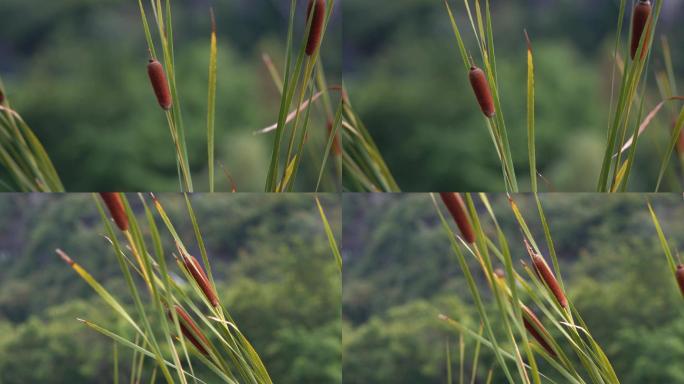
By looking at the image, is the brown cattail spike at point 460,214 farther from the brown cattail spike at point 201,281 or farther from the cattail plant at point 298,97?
the brown cattail spike at point 201,281

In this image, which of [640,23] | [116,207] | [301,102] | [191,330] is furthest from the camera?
[301,102]

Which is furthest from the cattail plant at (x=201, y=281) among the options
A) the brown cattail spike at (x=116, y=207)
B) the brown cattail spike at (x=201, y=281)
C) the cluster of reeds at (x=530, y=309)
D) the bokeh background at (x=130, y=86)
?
the cluster of reeds at (x=530, y=309)

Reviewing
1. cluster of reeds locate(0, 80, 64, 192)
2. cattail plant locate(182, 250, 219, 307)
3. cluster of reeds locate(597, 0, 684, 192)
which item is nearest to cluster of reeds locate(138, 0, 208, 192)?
cattail plant locate(182, 250, 219, 307)

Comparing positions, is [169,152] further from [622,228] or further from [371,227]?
[622,228]

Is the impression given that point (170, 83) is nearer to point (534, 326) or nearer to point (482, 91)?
point (482, 91)

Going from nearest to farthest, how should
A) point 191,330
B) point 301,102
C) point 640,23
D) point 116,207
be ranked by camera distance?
point 116,207
point 191,330
point 640,23
point 301,102

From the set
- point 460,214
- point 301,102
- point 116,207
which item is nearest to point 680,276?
point 460,214

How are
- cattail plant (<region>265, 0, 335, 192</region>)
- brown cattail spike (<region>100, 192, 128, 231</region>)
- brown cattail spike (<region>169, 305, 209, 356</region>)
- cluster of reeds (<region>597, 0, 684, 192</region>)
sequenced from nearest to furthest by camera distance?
brown cattail spike (<region>100, 192, 128, 231</region>) < brown cattail spike (<region>169, 305, 209, 356</region>) < cluster of reeds (<region>597, 0, 684, 192</region>) < cattail plant (<region>265, 0, 335, 192</region>)

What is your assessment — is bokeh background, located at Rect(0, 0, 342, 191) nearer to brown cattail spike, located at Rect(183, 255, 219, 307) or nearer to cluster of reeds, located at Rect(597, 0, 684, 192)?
brown cattail spike, located at Rect(183, 255, 219, 307)
